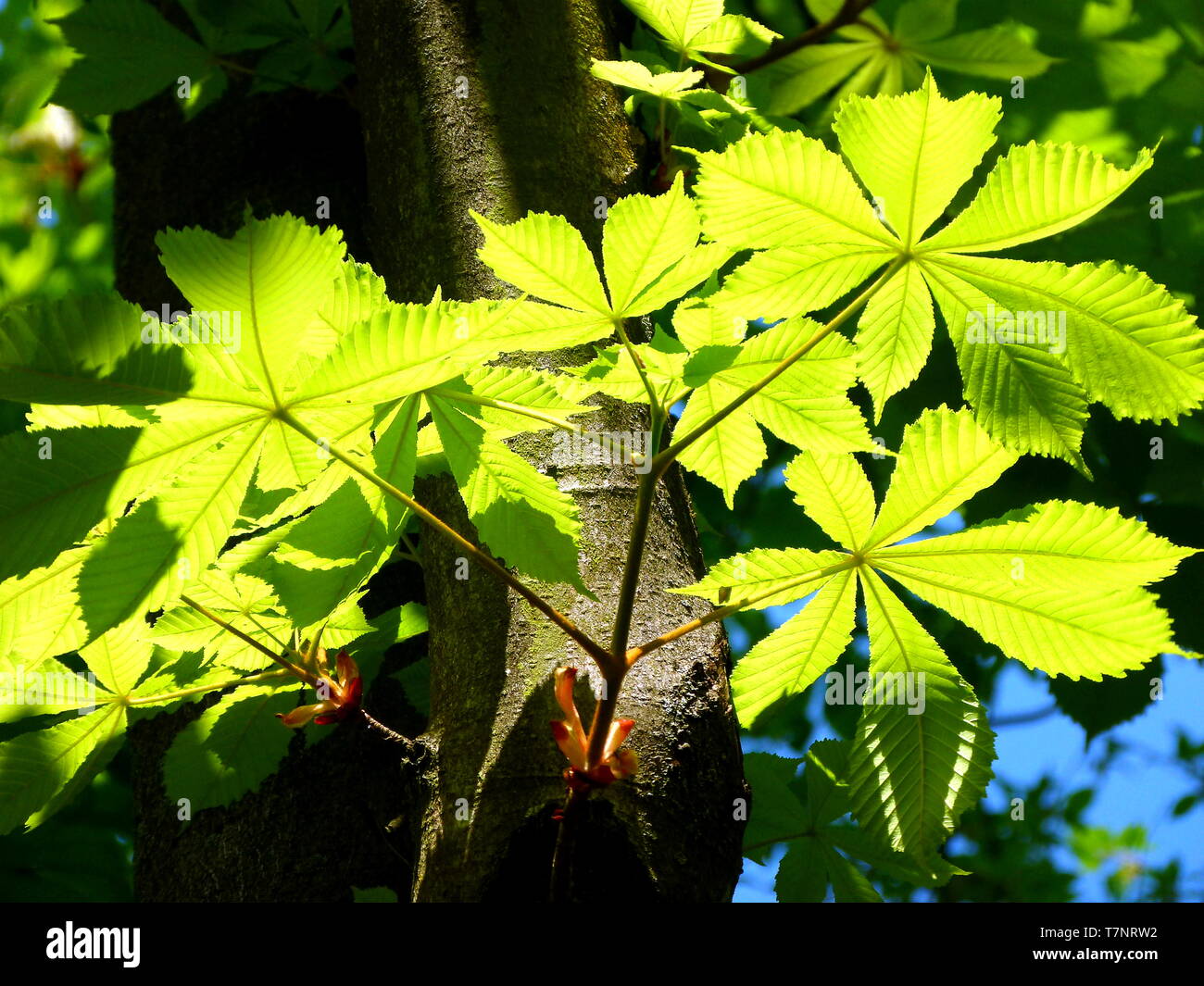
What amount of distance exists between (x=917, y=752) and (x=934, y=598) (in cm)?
15

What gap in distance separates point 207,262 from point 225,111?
1097mm

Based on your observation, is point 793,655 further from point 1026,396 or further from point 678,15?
point 678,15

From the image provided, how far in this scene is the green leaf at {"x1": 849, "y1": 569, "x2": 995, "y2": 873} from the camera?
0.76 meters

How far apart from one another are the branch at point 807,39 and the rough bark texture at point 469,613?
0.71ft

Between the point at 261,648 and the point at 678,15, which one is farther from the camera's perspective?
the point at 678,15

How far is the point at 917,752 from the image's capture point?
78 cm

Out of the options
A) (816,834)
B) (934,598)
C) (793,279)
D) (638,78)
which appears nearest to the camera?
(793,279)

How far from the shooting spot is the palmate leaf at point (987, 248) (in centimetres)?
72

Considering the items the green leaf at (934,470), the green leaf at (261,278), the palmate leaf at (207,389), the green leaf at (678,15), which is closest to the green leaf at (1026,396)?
the green leaf at (934,470)

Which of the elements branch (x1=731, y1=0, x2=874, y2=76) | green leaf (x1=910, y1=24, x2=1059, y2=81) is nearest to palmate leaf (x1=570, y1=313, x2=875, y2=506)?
branch (x1=731, y1=0, x2=874, y2=76)

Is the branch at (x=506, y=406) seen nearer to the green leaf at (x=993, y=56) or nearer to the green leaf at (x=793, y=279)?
the green leaf at (x=793, y=279)

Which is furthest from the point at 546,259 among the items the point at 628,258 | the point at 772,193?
the point at 772,193

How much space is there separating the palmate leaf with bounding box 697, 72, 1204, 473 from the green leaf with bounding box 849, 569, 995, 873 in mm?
205

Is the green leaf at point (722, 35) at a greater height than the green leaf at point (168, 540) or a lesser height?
greater
